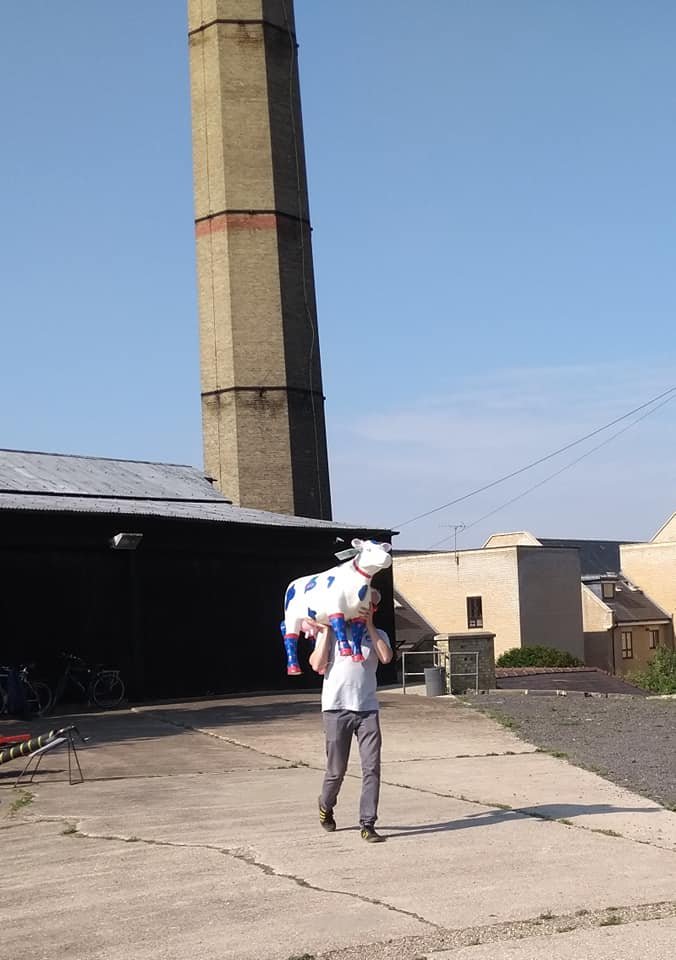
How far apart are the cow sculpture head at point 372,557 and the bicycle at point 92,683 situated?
567 inches

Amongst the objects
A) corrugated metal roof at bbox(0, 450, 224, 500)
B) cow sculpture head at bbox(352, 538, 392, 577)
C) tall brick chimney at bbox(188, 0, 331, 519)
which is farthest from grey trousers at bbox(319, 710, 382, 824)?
tall brick chimney at bbox(188, 0, 331, 519)

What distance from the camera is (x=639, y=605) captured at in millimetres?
68500

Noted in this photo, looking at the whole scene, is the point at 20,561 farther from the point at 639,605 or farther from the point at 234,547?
the point at 639,605

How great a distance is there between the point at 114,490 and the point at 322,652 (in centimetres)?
1937

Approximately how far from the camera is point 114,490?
28.1 metres

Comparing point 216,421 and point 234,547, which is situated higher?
point 216,421

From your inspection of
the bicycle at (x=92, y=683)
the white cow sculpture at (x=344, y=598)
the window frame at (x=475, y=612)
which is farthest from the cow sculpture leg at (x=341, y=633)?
the window frame at (x=475, y=612)

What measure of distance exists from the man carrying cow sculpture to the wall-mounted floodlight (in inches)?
563

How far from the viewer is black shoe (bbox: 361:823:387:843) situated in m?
8.84

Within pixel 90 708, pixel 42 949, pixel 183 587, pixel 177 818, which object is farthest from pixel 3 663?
pixel 42 949

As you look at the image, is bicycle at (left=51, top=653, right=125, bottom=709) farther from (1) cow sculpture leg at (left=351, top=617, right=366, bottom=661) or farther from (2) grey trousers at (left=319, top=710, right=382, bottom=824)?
(1) cow sculpture leg at (left=351, top=617, right=366, bottom=661)

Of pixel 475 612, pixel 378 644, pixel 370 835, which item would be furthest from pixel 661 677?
Answer: pixel 370 835

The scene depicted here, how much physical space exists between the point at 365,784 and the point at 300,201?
3254 centimetres

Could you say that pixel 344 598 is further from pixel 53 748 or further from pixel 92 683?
pixel 92 683
